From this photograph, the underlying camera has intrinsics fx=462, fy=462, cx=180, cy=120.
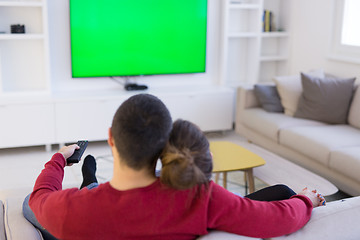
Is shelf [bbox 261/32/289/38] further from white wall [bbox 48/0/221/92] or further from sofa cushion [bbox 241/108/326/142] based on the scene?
sofa cushion [bbox 241/108/326/142]

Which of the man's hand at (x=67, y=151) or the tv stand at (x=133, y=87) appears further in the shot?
the tv stand at (x=133, y=87)

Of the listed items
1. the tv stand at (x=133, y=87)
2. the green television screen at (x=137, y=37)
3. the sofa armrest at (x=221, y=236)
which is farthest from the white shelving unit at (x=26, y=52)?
the sofa armrest at (x=221, y=236)

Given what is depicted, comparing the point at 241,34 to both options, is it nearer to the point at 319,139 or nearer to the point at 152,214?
the point at 319,139

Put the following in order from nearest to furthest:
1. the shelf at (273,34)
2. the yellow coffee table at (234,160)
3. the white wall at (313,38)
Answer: the yellow coffee table at (234,160), the white wall at (313,38), the shelf at (273,34)

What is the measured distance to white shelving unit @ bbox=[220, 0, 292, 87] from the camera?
5168mm

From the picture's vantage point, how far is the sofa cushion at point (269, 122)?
4062 millimetres

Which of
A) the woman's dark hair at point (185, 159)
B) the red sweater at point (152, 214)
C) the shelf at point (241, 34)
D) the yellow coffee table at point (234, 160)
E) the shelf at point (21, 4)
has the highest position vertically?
the shelf at point (21, 4)

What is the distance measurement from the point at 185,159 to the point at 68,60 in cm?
368

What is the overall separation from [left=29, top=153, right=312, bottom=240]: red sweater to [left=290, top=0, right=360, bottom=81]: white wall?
337 cm

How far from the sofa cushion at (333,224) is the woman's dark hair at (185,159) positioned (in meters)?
0.36

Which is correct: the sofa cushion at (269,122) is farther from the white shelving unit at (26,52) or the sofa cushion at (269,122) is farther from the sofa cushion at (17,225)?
the sofa cushion at (17,225)

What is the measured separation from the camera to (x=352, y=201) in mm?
1575

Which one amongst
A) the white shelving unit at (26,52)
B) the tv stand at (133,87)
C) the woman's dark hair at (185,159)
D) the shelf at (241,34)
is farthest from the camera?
the shelf at (241,34)

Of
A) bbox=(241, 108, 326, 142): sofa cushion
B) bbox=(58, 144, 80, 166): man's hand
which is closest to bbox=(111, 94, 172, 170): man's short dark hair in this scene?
bbox=(58, 144, 80, 166): man's hand
